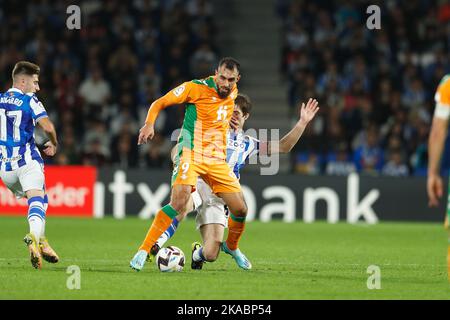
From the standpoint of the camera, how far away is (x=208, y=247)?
9.65m

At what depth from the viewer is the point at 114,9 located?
21344 mm

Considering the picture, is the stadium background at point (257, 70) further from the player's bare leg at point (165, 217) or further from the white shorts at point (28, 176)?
the player's bare leg at point (165, 217)

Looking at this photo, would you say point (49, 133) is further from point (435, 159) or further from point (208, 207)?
point (435, 159)

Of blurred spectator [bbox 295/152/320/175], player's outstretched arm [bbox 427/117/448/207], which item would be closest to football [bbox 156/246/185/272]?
player's outstretched arm [bbox 427/117/448/207]

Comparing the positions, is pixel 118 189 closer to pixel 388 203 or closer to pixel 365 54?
pixel 388 203

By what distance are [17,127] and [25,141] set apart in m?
0.17

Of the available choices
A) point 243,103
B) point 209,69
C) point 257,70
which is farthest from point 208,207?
point 257,70

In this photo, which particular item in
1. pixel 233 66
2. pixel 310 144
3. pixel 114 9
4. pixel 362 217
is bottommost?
pixel 362 217

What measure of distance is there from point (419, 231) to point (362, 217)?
184 centimetres

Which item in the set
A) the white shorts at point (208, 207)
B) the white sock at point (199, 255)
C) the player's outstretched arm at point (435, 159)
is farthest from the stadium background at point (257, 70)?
the player's outstretched arm at point (435, 159)

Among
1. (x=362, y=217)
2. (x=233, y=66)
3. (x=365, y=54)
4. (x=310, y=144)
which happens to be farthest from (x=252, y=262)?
(x=365, y=54)

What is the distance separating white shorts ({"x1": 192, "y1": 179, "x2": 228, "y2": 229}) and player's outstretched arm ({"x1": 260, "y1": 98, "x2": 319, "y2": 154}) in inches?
27.1

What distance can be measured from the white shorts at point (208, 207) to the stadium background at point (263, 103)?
275cm

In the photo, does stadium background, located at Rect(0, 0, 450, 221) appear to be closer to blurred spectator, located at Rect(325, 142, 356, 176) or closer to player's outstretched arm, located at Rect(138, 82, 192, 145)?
blurred spectator, located at Rect(325, 142, 356, 176)
